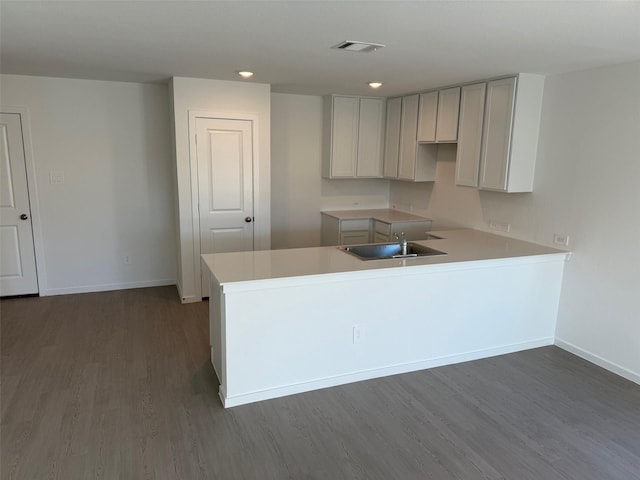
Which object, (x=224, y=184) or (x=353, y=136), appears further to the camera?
(x=353, y=136)

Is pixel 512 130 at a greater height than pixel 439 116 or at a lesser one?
lesser

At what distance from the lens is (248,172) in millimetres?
4750

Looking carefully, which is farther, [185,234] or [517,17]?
[185,234]

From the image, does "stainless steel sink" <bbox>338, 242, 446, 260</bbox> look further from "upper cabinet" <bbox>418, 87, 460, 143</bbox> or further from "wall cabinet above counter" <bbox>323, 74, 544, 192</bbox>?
"upper cabinet" <bbox>418, 87, 460, 143</bbox>

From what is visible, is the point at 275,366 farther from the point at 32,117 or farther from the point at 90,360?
the point at 32,117

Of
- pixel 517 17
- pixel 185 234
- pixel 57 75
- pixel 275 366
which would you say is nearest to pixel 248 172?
pixel 185 234

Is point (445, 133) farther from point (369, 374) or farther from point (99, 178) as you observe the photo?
point (99, 178)

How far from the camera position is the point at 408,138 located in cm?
519

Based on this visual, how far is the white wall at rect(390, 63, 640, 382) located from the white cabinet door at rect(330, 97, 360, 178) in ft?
7.10

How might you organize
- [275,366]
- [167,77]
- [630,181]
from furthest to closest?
1. [167,77]
2. [630,181]
3. [275,366]

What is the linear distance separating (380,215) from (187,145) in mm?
2524

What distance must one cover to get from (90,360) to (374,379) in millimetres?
2221

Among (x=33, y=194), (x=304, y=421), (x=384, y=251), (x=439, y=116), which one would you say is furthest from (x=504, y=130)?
(x=33, y=194)

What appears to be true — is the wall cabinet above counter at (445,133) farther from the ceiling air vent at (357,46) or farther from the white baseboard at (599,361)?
the ceiling air vent at (357,46)
